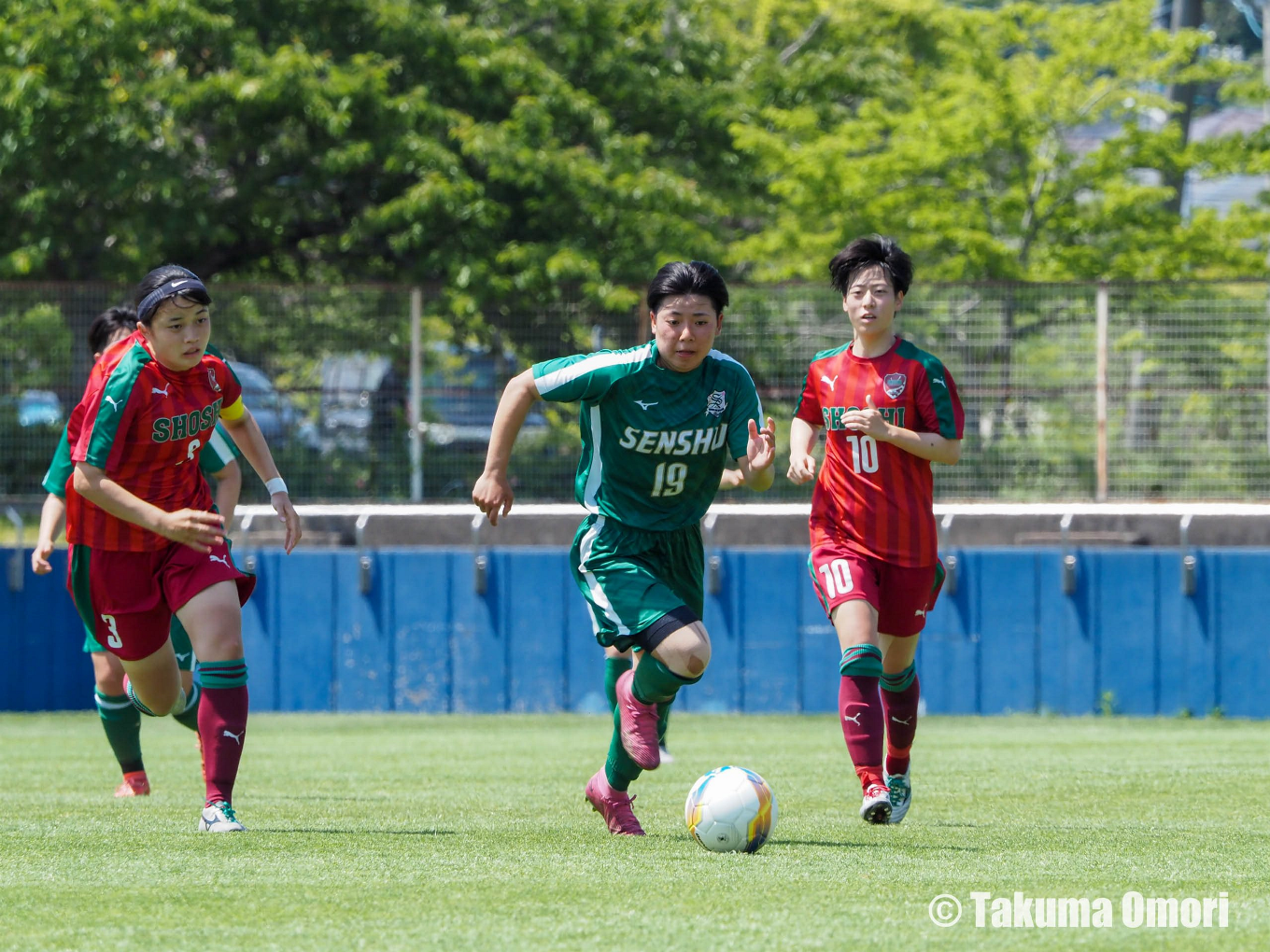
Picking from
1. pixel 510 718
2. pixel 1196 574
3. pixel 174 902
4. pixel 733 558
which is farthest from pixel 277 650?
pixel 174 902

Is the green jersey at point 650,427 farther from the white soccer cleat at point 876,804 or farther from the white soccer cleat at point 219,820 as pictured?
the white soccer cleat at point 219,820

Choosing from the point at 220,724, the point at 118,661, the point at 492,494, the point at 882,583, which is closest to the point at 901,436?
the point at 882,583

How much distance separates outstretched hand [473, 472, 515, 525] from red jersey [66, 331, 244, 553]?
4.34 feet

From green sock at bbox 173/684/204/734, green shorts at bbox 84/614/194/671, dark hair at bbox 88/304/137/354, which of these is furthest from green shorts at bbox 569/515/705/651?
dark hair at bbox 88/304/137/354

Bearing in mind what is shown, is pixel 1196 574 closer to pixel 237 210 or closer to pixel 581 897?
pixel 581 897

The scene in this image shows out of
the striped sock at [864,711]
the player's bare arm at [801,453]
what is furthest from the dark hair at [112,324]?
the striped sock at [864,711]

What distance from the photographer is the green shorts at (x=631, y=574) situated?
6.36 m

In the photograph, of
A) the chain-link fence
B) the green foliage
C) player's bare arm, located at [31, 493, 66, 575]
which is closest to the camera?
player's bare arm, located at [31, 493, 66, 575]

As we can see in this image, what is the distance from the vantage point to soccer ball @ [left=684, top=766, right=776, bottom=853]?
580 centimetres

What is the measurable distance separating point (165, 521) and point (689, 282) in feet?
6.87

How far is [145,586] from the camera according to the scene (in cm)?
682

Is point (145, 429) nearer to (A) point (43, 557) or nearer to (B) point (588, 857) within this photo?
(B) point (588, 857)

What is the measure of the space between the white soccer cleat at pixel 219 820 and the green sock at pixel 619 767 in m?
1.38

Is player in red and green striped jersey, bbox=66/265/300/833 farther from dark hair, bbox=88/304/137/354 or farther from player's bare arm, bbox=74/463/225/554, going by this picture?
dark hair, bbox=88/304/137/354
